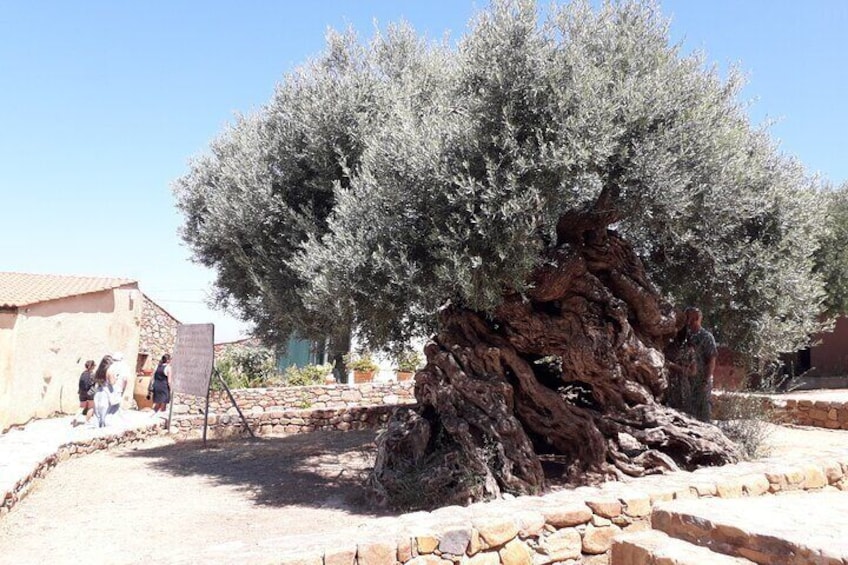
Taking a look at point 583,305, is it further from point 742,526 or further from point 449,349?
point 742,526

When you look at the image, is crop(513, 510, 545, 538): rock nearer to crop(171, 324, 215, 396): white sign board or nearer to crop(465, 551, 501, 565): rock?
crop(465, 551, 501, 565): rock

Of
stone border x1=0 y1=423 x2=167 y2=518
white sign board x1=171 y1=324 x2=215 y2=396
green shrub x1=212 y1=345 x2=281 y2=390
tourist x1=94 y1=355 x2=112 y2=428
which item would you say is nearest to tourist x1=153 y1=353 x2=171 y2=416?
green shrub x1=212 y1=345 x2=281 y2=390

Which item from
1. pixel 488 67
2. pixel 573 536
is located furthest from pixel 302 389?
pixel 573 536

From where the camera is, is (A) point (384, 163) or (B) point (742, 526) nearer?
(B) point (742, 526)

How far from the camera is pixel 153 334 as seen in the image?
83.5 feet

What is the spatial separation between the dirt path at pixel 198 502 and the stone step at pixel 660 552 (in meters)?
2.18

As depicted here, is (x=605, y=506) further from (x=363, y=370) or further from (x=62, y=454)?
(x=363, y=370)

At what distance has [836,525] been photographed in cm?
424

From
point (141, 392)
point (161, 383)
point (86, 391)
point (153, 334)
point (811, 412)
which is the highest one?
point (153, 334)

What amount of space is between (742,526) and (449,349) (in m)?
5.28

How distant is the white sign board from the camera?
1380cm

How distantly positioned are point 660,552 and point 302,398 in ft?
51.4

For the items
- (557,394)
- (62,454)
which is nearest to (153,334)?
(62,454)

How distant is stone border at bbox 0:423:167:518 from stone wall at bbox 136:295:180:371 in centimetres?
973
